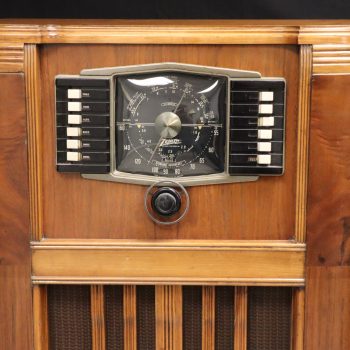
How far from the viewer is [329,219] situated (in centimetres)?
129

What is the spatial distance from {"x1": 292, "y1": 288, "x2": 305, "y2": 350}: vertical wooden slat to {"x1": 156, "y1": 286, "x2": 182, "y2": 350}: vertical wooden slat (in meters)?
0.22

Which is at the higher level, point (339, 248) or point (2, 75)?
point (2, 75)

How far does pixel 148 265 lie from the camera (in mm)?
1317

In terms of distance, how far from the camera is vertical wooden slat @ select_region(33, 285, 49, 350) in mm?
1332

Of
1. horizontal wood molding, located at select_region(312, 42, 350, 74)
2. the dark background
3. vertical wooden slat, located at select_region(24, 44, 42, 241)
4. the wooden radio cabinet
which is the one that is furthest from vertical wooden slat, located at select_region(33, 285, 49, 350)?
the dark background

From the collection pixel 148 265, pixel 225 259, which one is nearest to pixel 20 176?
pixel 148 265

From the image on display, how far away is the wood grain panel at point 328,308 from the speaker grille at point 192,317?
0.21 metres

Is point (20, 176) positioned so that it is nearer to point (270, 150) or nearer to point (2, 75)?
point (2, 75)

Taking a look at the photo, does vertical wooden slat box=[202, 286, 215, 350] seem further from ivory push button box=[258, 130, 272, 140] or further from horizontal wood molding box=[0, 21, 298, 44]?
horizontal wood molding box=[0, 21, 298, 44]

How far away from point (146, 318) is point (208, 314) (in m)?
0.13

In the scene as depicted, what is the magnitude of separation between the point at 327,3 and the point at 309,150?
0.72 metres

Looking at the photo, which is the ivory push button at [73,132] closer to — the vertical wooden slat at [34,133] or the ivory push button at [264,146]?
the vertical wooden slat at [34,133]

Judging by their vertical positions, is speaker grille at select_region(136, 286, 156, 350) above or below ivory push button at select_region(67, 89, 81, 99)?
below

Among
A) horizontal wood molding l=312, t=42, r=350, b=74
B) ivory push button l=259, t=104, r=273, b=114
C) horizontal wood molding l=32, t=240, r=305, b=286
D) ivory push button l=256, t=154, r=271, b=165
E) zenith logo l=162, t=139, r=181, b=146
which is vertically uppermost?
horizontal wood molding l=312, t=42, r=350, b=74
